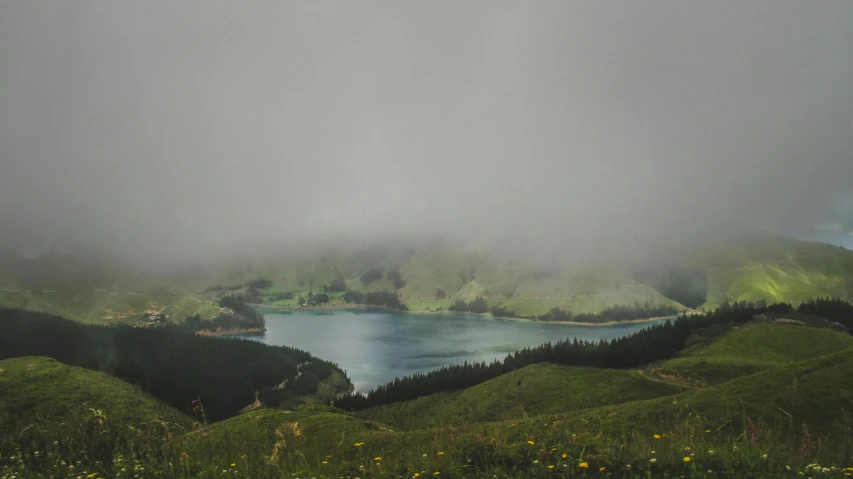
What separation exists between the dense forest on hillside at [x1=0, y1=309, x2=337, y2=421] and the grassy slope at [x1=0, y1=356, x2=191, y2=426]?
24617mm

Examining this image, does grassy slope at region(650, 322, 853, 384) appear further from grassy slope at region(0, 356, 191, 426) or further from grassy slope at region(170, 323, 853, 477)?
grassy slope at region(0, 356, 191, 426)

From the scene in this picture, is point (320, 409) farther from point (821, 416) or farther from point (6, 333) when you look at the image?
point (6, 333)

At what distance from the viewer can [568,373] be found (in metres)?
104

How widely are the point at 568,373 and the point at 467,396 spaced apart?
79.4 ft

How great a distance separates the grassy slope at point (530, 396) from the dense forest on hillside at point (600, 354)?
6.10m

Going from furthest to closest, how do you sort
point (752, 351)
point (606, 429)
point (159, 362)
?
point (159, 362), point (752, 351), point (606, 429)

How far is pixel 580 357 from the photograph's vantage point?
373ft

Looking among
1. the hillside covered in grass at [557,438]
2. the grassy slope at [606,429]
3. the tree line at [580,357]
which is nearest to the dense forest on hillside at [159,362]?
the hillside covered in grass at [557,438]

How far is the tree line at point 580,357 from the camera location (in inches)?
4432

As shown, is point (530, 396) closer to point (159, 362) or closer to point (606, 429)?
point (606, 429)

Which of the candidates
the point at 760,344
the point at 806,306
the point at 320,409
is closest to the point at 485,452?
the point at 320,409

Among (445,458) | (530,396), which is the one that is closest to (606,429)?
(445,458)

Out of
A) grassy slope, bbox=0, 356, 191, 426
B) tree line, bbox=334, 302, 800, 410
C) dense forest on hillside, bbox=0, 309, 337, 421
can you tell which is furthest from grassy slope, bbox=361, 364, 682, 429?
dense forest on hillside, bbox=0, 309, 337, 421

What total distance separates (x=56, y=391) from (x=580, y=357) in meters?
120
